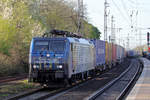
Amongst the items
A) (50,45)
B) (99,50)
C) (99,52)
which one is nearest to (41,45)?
(50,45)

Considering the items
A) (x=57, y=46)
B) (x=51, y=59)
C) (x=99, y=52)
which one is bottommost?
(x=51, y=59)

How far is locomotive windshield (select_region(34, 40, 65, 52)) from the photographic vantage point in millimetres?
16844

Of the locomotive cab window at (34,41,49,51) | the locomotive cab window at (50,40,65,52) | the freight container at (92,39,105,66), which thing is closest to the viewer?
the locomotive cab window at (50,40,65,52)

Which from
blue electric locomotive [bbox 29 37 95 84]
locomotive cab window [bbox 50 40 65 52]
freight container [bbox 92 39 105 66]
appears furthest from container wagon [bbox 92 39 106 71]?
locomotive cab window [bbox 50 40 65 52]

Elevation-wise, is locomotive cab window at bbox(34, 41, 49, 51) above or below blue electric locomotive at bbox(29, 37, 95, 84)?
above

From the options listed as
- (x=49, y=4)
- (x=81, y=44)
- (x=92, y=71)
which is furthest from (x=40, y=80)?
(x=49, y=4)

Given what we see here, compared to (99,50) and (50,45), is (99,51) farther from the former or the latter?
(50,45)

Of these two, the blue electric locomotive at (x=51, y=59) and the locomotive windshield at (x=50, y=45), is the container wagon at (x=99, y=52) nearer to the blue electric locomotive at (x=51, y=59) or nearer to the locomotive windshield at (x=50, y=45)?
the blue electric locomotive at (x=51, y=59)

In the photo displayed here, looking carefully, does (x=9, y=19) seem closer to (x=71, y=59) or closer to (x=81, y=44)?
(x=81, y=44)

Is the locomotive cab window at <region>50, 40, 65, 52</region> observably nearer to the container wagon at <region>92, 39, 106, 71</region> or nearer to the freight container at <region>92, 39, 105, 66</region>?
the container wagon at <region>92, 39, 106, 71</region>

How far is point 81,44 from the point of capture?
20.1 metres

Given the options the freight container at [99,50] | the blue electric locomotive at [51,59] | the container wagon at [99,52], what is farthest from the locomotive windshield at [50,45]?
the freight container at [99,50]

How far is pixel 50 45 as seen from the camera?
17.0m

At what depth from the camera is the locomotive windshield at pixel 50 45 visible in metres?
16.8
